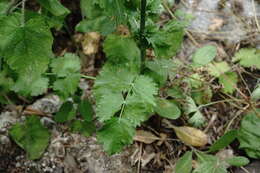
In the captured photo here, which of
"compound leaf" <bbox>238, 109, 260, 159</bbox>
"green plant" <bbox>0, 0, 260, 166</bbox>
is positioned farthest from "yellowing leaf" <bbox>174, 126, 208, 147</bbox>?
"compound leaf" <bbox>238, 109, 260, 159</bbox>

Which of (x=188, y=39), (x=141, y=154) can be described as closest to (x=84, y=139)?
(x=141, y=154)

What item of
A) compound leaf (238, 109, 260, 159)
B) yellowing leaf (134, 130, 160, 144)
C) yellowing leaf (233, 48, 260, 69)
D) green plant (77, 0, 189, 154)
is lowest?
yellowing leaf (134, 130, 160, 144)

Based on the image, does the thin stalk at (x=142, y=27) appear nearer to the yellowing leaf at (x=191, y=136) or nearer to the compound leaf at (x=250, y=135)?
the yellowing leaf at (x=191, y=136)

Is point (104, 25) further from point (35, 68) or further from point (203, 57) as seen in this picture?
point (203, 57)

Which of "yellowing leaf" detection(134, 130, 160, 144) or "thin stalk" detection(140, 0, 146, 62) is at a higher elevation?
"thin stalk" detection(140, 0, 146, 62)

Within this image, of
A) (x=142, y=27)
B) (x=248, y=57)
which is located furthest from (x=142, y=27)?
(x=248, y=57)

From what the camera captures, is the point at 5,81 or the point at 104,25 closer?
the point at 104,25

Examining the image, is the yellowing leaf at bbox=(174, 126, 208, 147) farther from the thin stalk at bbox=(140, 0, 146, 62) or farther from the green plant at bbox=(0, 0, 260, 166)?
the thin stalk at bbox=(140, 0, 146, 62)

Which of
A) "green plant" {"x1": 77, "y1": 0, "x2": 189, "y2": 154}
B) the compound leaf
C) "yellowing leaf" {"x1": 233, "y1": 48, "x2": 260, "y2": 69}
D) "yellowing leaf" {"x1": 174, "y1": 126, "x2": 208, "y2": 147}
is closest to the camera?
"green plant" {"x1": 77, "y1": 0, "x2": 189, "y2": 154}

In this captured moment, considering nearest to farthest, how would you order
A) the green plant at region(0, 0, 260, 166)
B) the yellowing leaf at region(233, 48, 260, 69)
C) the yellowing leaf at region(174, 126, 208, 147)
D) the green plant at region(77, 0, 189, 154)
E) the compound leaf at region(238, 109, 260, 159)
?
the green plant at region(0, 0, 260, 166), the green plant at region(77, 0, 189, 154), the compound leaf at region(238, 109, 260, 159), the yellowing leaf at region(174, 126, 208, 147), the yellowing leaf at region(233, 48, 260, 69)

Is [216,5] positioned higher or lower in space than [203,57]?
higher

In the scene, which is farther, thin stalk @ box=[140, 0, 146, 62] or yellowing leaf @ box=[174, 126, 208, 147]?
yellowing leaf @ box=[174, 126, 208, 147]
